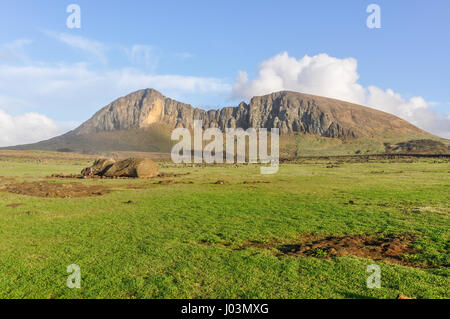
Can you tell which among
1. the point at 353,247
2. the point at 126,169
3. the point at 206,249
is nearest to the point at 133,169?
the point at 126,169

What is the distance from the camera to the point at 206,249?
10859 mm

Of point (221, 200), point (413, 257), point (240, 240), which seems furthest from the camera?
point (221, 200)

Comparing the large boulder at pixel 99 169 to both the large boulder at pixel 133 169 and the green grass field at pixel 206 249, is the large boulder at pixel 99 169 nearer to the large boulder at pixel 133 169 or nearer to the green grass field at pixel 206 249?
the large boulder at pixel 133 169

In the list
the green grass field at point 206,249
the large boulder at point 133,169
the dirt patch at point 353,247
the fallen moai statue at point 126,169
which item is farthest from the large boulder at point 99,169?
the dirt patch at point 353,247

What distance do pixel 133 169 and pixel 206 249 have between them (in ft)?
116

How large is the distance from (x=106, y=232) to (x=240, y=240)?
638 cm

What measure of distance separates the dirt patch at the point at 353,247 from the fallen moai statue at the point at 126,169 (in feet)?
113

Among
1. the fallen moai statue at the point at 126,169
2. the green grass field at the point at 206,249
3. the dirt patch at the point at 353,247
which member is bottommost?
the dirt patch at the point at 353,247

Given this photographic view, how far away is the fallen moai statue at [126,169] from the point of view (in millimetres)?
43188

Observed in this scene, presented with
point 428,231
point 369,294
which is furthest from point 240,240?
point 428,231

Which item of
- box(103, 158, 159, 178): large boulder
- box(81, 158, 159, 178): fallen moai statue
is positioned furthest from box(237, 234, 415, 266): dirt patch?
box(81, 158, 159, 178): fallen moai statue

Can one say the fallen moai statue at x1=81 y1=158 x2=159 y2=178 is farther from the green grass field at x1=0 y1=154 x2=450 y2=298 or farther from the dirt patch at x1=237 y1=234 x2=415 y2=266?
the dirt patch at x1=237 y1=234 x2=415 y2=266
